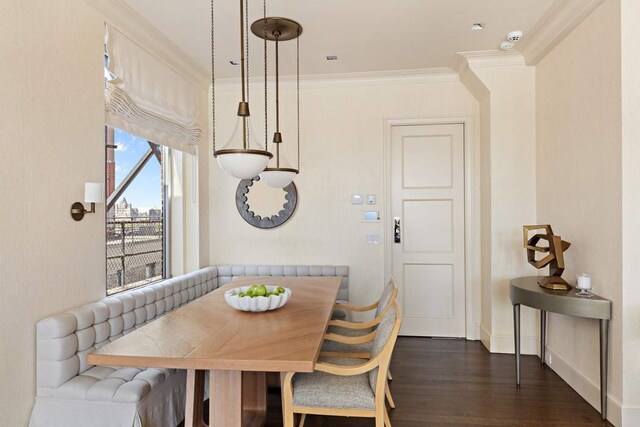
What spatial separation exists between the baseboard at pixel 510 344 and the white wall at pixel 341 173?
1.19 m

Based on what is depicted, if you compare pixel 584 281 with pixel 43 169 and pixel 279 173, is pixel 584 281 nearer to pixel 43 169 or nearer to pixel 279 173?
pixel 279 173

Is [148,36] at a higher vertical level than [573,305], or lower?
higher

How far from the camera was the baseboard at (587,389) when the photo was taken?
95.2 inches

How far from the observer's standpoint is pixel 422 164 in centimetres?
433

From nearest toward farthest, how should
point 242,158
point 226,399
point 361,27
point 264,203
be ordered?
1. point 226,399
2. point 242,158
3. point 361,27
4. point 264,203

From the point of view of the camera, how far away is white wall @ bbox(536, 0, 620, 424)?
2.49 m

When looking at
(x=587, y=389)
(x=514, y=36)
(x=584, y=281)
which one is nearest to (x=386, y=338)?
(x=584, y=281)

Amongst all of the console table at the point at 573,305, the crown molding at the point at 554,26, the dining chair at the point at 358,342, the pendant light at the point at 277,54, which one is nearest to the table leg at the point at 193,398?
the dining chair at the point at 358,342

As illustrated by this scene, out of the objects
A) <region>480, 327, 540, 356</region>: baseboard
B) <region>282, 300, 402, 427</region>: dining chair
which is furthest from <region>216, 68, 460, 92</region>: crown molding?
<region>282, 300, 402, 427</region>: dining chair

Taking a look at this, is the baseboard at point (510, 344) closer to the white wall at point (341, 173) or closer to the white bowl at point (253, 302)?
the white wall at point (341, 173)

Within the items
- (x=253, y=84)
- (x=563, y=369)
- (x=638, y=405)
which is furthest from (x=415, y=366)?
(x=253, y=84)

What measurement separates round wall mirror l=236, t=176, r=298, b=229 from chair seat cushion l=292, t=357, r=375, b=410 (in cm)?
238

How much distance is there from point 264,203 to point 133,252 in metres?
1.44

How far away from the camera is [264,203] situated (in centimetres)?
443
